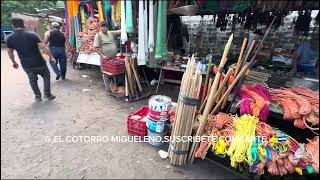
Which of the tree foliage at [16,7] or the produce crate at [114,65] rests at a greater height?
the tree foliage at [16,7]

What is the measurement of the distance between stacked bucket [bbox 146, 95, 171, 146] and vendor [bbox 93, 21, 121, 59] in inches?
105

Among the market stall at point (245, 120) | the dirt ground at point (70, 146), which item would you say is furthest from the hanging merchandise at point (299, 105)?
the dirt ground at point (70, 146)

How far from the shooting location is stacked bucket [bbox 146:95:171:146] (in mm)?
3260

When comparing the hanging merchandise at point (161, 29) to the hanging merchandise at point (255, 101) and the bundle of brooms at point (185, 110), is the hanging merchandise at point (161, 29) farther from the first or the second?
the hanging merchandise at point (255, 101)

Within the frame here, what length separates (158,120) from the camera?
3279 millimetres

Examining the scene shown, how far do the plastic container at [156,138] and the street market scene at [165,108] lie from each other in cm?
2

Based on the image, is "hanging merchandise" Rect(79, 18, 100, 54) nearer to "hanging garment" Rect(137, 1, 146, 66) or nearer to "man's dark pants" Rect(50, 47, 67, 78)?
"man's dark pants" Rect(50, 47, 67, 78)

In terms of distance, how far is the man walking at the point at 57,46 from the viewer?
602 cm

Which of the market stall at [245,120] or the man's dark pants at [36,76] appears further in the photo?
the man's dark pants at [36,76]

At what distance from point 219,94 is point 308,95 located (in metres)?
1.15

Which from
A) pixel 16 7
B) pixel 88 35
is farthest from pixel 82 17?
pixel 16 7

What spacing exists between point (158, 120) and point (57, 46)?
4391 mm

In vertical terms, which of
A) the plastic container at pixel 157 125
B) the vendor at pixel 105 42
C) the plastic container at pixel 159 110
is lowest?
the plastic container at pixel 157 125

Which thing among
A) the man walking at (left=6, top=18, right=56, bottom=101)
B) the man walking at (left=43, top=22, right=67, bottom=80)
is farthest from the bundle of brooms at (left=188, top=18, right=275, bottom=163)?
the man walking at (left=43, top=22, right=67, bottom=80)
